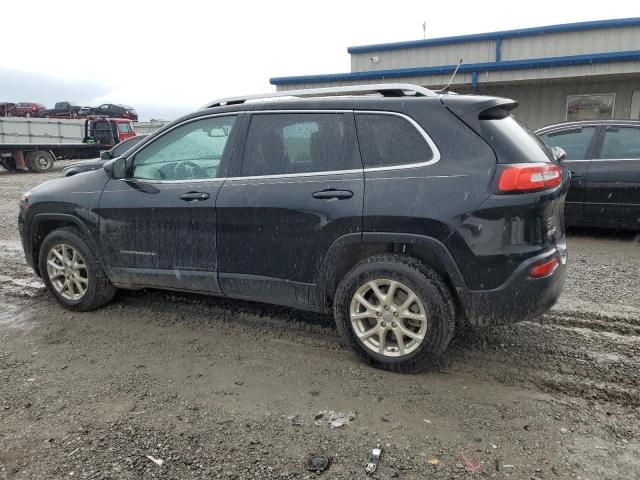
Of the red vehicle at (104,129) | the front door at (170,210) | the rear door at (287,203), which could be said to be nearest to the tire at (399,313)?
the rear door at (287,203)

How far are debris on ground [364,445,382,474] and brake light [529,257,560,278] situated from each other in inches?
53.3

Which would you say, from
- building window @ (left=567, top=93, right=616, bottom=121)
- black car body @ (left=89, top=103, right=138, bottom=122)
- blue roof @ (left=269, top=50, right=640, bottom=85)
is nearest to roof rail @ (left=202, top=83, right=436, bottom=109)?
blue roof @ (left=269, top=50, right=640, bottom=85)

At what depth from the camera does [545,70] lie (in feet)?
39.0

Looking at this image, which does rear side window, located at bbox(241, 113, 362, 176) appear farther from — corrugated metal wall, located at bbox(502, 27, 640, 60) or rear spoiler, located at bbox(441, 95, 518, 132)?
corrugated metal wall, located at bbox(502, 27, 640, 60)

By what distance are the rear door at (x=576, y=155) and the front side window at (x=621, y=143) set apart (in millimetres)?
161

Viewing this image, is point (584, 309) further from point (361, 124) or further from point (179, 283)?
point (179, 283)

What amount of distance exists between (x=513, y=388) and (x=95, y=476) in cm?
237

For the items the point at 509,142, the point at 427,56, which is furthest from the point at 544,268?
the point at 427,56

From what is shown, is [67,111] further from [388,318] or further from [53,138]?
[388,318]

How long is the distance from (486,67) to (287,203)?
10.8 meters

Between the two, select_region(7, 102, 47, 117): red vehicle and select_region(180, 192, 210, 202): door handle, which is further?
select_region(7, 102, 47, 117): red vehicle

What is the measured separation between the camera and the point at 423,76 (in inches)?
543

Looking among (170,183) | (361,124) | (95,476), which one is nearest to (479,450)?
(95,476)

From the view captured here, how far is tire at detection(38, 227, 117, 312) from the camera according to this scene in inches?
172
